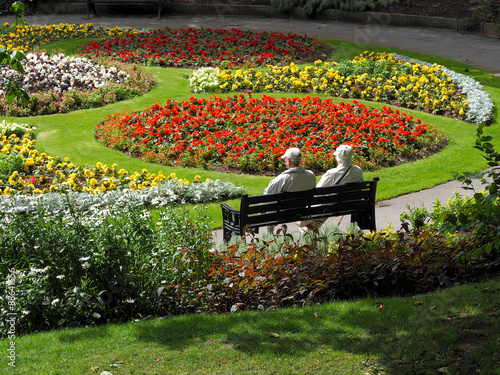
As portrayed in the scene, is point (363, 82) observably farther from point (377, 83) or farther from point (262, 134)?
point (262, 134)

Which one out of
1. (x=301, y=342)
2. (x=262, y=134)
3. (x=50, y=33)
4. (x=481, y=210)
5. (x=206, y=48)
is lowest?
(x=301, y=342)

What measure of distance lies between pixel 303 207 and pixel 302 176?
34 cm

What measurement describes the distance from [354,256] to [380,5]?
60.9 feet

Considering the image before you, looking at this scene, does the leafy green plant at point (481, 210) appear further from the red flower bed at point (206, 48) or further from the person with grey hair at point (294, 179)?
the red flower bed at point (206, 48)

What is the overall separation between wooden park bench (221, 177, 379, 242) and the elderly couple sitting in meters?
0.15

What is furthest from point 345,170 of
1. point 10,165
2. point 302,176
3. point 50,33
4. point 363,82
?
point 50,33

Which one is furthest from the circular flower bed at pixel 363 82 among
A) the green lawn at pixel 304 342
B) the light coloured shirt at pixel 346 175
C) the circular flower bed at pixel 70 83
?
the green lawn at pixel 304 342

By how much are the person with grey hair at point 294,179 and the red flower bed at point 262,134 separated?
9.20ft

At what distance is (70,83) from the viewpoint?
13.5 meters

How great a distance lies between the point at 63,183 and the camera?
28.4 feet

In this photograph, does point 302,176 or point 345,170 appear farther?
point 345,170

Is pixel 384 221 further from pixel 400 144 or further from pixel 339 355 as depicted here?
pixel 339 355

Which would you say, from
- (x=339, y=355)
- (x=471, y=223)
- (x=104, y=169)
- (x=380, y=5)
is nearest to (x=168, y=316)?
(x=339, y=355)

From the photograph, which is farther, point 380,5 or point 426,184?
point 380,5
